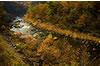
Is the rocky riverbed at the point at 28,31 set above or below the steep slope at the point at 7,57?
below

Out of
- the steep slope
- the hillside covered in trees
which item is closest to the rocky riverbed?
the hillside covered in trees

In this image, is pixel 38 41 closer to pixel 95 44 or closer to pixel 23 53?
pixel 23 53

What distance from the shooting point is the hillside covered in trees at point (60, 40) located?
6.98m

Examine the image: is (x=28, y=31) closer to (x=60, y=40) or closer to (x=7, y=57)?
(x=60, y=40)

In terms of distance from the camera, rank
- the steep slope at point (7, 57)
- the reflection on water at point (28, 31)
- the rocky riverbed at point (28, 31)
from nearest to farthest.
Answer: the steep slope at point (7, 57) → the rocky riverbed at point (28, 31) → the reflection on water at point (28, 31)

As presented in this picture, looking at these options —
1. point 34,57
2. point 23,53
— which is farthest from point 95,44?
point 23,53

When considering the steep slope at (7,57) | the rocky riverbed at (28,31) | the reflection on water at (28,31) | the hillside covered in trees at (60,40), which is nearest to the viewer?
the steep slope at (7,57)

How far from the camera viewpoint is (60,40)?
10.2m

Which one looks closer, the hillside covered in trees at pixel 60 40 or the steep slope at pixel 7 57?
the steep slope at pixel 7 57

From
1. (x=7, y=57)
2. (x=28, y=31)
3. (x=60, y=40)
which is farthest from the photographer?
(x=28, y=31)

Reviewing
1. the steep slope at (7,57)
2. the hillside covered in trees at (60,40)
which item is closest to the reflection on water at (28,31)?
the hillside covered in trees at (60,40)

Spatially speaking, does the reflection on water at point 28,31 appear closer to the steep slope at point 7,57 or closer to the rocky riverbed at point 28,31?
the rocky riverbed at point 28,31

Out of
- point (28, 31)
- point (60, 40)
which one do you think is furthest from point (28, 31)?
point (60, 40)

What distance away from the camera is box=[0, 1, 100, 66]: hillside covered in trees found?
6.98m
